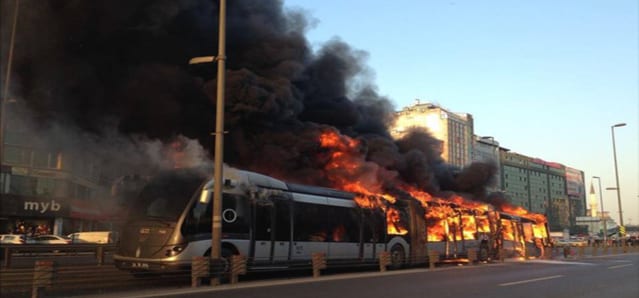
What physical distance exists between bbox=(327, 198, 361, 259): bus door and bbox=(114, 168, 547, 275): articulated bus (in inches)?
1.2

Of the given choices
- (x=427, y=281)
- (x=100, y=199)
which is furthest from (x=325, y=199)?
(x=100, y=199)

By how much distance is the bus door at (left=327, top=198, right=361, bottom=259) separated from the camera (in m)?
16.1

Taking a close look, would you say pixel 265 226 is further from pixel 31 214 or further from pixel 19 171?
pixel 31 214

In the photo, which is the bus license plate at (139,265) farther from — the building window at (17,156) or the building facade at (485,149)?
the building facade at (485,149)

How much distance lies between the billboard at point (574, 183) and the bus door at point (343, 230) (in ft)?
463

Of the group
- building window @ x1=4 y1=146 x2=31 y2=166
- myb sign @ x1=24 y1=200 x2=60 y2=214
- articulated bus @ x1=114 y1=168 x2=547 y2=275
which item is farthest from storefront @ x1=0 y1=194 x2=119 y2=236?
articulated bus @ x1=114 y1=168 x2=547 y2=275

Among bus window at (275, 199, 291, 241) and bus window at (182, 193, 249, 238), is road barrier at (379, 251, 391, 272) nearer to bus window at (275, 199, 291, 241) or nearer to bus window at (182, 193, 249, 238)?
bus window at (275, 199, 291, 241)

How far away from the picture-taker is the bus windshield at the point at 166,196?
12.5m

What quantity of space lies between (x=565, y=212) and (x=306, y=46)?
138 meters

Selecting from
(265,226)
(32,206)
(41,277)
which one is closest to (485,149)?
(32,206)

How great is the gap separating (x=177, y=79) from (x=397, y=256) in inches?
384

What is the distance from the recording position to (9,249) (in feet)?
48.7

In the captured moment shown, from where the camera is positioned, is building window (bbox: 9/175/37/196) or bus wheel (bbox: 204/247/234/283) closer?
bus wheel (bbox: 204/247/234/283)

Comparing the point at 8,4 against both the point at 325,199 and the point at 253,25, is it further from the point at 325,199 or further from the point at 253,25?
the point at 325,199
